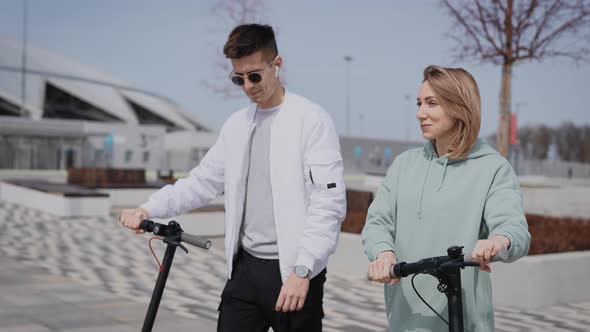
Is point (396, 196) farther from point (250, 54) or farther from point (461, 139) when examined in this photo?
point (250, 54)

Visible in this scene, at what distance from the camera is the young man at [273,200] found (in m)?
3.02

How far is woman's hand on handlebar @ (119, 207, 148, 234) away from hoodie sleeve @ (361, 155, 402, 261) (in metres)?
0.95

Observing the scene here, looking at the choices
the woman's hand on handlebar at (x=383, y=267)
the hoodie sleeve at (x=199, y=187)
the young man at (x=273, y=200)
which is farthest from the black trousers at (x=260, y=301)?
the woman's hand on handlebar at (x=383, y=267)

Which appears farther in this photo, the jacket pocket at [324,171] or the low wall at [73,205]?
the low wall at [73,205]

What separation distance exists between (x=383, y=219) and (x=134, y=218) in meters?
1.04

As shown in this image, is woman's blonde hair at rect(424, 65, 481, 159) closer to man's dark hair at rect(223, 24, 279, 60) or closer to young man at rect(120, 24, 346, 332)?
young man at rect(120, 24, 346, 332)

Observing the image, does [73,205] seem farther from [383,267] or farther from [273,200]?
[383,267]

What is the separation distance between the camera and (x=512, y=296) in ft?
26.9

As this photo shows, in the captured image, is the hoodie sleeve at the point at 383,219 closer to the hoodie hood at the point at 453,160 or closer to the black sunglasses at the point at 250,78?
the hoodie hood at the point at 453,160

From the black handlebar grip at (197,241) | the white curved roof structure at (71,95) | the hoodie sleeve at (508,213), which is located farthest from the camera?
the white curved roof structure at (71,95)

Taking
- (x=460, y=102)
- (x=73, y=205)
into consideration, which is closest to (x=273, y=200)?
(x=460, y=102)

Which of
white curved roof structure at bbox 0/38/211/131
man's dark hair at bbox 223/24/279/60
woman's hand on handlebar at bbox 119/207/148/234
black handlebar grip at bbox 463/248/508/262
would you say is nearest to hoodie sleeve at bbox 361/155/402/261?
black handlebar grip at bbox 463/248/508/262

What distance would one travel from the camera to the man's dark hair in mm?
3098

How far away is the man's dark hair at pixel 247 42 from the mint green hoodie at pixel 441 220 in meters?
0.77
